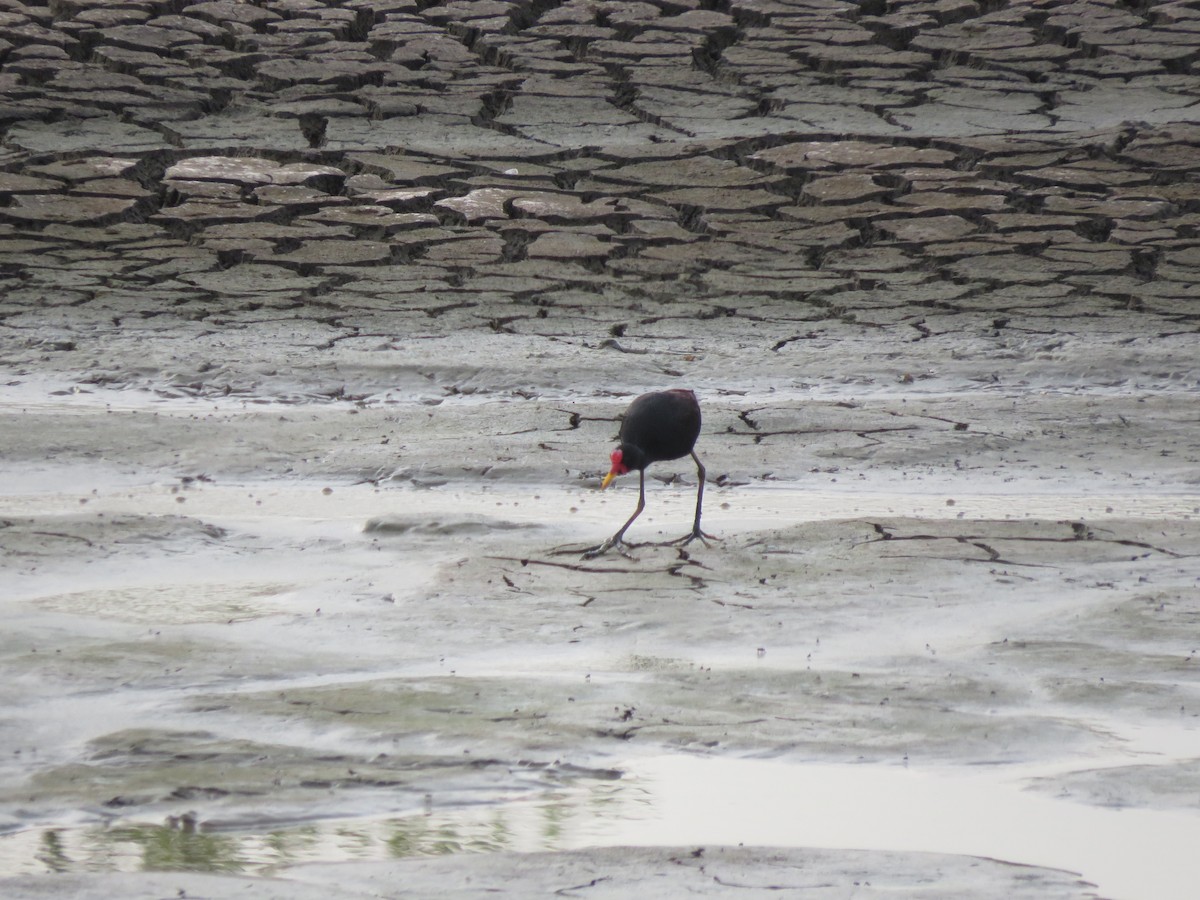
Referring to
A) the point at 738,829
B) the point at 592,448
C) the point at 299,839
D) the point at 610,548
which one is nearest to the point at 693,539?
the point at 610,548

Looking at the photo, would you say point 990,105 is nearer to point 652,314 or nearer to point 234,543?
point 652,314

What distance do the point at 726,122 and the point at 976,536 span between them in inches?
232

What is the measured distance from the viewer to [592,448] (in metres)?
5.31

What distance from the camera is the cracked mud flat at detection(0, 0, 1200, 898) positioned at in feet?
7.84

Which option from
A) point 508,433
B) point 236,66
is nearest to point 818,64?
point 236,66

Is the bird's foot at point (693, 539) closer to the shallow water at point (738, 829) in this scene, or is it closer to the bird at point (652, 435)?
the bird at point (652, 435)

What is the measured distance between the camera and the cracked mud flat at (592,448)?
7.84 ft

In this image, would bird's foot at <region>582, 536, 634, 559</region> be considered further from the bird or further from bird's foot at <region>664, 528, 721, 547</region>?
bird's foot at <region>664, 528, 721, 547</region>

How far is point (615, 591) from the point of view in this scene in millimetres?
3658

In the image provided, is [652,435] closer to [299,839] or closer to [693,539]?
[693,539]

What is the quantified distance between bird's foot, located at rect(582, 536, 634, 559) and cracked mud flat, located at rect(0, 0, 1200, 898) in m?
0.07

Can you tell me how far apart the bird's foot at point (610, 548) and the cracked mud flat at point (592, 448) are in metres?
0.07

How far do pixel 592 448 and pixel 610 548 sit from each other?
1.32 metres

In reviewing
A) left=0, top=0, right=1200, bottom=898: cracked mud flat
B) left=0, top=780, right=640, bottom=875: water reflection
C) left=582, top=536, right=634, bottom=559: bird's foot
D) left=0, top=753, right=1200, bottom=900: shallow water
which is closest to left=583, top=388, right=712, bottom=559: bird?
left=582, top=536, right=634, bottom=559: bird's foot
